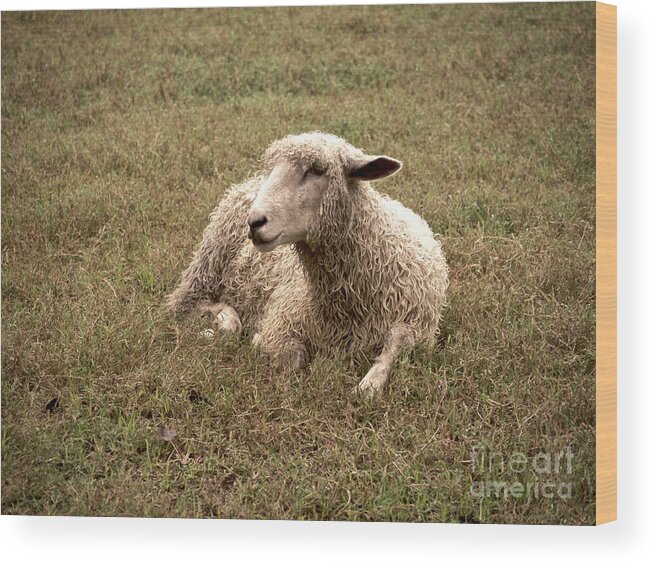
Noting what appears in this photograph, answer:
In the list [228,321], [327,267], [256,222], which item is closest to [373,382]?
[327,267]

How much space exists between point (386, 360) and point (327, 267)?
1.63ft

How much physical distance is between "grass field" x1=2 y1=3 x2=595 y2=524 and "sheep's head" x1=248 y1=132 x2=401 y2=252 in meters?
0.72

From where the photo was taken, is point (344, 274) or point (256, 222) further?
point (344, 274)

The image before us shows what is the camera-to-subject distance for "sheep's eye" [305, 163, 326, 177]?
406 cm

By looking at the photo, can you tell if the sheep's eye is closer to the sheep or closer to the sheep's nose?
the sheep

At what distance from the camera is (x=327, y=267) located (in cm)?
427

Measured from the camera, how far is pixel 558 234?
4.53 m

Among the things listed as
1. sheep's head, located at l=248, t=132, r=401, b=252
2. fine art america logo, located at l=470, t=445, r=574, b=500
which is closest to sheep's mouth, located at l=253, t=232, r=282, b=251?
sheep's head, located at l=248, t=132, r=401, b=252

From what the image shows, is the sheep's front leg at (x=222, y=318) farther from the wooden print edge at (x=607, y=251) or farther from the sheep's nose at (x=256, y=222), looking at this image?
the wooden print edge at (x=607, y=251)

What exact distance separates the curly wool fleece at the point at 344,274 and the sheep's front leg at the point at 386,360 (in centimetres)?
3

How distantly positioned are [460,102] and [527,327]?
1.46 meters

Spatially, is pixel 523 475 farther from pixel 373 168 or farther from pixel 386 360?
pixel 373 168

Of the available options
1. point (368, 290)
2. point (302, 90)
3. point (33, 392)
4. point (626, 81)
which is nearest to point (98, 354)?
point (33, 392)

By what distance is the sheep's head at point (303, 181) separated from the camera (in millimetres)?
3938
